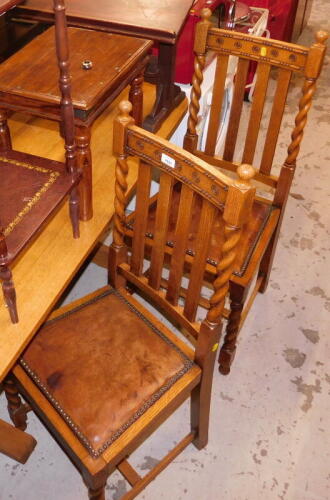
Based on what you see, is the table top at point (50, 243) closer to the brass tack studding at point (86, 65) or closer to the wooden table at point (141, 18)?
the wooden table at point (141, 18)

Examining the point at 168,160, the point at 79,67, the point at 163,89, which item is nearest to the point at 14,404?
the point at 168,160

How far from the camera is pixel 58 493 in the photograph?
187 centimetres

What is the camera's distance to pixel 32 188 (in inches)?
60.1

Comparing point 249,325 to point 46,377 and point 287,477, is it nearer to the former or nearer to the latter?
point 287,477

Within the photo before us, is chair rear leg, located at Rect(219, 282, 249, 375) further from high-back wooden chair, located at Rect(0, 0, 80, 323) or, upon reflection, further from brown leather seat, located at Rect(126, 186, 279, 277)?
high-back wooden chair, located at Rect(0, 0, 80, 323)

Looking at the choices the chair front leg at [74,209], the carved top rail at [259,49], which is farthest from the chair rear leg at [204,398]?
the carved top rail at [259,49]

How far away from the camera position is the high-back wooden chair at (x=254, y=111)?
72.6 inches

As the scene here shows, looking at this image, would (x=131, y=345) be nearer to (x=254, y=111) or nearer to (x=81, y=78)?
(x=81, y=78)

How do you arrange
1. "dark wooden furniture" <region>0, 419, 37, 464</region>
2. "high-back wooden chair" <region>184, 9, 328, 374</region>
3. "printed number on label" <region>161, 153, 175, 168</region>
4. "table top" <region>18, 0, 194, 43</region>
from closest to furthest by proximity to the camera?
"printed number on label" <region>161, 153, 175, 168</region>, "dark wooden furniture" <region>0, 419, 37, 464</region>, "high-back wooden chair" <region>184, 9, 328, 374</region>, "table top" <region>18, 0, 194, 43</region>

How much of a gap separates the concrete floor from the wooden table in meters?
0.98


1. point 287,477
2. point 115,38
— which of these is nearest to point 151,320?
point 287,477

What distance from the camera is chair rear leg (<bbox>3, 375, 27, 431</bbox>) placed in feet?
5.82

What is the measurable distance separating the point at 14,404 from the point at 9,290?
2.27 feet

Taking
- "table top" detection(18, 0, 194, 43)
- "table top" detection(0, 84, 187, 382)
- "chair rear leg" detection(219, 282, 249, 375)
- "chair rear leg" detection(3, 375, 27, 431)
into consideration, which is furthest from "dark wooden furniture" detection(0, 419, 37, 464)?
"table top" detection(18, 0, 194, 43)
